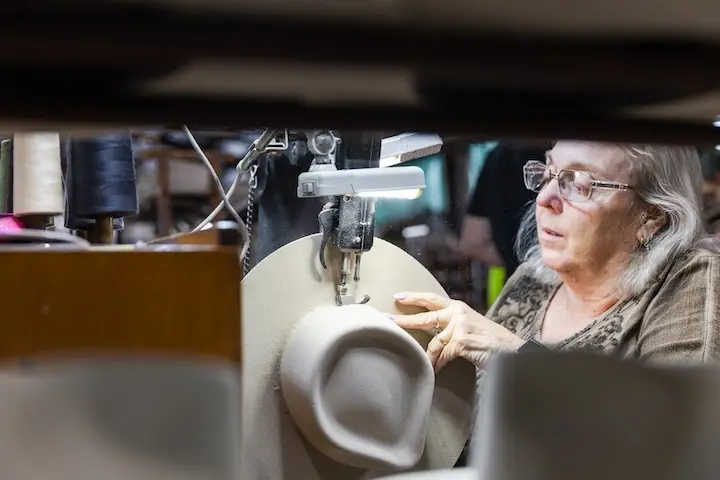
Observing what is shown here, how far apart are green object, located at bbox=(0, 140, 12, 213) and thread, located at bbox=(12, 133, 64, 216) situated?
108mm

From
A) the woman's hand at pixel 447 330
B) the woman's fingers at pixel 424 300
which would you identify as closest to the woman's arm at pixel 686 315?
the woman's hand at pixel 447 330

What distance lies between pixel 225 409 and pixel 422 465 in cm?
85

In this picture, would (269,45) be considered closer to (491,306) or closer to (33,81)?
(33,81)

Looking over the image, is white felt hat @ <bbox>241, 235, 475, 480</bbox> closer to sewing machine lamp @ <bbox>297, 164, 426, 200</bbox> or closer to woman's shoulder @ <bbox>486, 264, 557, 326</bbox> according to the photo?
sewing machine lamp @ <bbox>297, 164, 426, 200</bbox>

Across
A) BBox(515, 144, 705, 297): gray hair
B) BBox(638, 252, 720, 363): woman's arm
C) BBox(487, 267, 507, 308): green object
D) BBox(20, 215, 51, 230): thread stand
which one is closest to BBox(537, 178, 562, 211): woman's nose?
BBox(515, 144, 705, 297): gray hair

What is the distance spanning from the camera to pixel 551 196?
136 cm

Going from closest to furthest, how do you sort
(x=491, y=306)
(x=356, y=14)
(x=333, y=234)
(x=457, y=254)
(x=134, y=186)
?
(x=356, y=14) → (x=134, y=186) → (x=333, y=234) → (x=491, y=306) → (x=457, y=254)

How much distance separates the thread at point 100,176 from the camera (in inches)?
37.5

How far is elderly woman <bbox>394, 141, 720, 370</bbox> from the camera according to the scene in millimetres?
1190

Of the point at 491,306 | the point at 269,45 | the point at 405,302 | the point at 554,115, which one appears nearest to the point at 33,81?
the point at 269,45

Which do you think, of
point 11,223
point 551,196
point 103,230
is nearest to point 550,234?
point 551,196

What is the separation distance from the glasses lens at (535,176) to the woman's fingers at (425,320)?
0.34m

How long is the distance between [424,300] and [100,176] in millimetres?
569

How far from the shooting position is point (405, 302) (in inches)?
48.3
